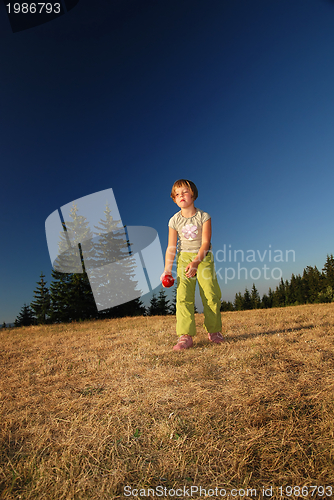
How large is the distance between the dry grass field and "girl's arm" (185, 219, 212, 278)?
1.32 meters

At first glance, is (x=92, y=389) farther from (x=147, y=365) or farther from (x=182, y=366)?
(x=182, y=366)

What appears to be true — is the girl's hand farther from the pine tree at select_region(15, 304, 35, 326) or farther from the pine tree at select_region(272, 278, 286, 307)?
the pine tree at select_region(272, 278, 286, 307)

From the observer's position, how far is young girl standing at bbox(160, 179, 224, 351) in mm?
3877

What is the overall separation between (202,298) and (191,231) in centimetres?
116

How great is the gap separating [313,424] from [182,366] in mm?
1491

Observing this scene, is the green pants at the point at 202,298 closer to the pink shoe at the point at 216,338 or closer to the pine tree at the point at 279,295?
the pink shoe at the point at 216,338

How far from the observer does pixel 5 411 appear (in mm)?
2166

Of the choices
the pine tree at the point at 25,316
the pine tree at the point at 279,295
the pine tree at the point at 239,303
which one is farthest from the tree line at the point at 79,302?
the pine tree at the point at 239,303

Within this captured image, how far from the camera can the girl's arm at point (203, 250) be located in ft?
12.8

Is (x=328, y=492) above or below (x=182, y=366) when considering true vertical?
below

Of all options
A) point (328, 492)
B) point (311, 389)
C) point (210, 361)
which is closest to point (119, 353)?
point (210, 361)

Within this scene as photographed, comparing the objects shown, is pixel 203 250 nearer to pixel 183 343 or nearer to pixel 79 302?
pixel 183 343

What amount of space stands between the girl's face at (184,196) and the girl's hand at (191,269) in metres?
1.08

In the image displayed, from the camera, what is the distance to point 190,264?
3.91 meters
